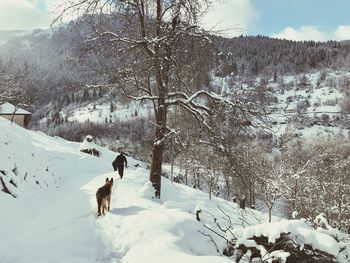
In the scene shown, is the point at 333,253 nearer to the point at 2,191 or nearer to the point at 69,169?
the point at 2,191

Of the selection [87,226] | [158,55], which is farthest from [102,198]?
[158,55]

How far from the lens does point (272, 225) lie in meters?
6.07

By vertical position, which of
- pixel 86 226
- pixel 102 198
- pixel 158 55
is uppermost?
pixel 158 55

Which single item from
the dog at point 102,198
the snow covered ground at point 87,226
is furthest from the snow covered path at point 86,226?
the dog at point 102,198

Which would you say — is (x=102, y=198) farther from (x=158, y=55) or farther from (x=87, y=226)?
(x=158, y=55)

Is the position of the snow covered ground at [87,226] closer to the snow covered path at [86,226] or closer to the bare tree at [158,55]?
the snow covered path at [86,226]

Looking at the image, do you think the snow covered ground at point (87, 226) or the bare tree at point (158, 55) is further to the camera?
the bare tree at point (158, 55)

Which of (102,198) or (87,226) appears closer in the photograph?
(87,226)

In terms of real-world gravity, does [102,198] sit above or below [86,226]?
above

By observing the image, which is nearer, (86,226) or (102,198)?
(86,226)

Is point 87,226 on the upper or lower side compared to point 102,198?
lower

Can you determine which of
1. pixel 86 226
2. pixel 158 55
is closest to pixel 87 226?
pixel 86 226

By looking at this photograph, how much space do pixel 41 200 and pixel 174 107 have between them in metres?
5.63

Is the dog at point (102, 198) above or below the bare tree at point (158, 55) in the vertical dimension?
below
